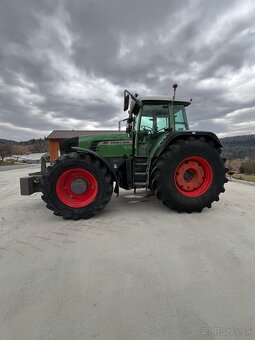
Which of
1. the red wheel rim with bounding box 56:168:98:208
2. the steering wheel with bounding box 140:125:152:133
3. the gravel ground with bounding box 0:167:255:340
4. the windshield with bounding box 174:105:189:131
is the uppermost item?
the windshield with bounding box 174:105:189:131

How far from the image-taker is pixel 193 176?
5102 mm

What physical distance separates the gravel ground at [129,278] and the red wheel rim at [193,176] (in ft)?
2.35

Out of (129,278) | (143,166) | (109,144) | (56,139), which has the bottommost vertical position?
(129,278)

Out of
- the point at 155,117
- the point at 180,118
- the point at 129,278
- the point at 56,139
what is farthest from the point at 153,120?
the point at 56,139

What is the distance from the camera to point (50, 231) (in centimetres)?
395

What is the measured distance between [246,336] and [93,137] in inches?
168

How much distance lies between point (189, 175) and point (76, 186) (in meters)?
2.22

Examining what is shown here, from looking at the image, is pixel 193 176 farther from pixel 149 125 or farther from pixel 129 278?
pixel 129 278

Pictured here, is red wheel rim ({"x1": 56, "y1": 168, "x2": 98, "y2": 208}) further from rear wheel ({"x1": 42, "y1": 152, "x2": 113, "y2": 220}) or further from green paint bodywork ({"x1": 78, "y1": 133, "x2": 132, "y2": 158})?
green paint bodywork ({"x1": 78, "y1": 133, "x2": 132, "y2": 158})

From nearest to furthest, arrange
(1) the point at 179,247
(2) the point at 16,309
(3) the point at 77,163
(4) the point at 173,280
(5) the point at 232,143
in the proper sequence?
(2) the point at 16,309 → (4) the point at 173,280 → (1) the point at 179,247 → (3) the point at 77,163 → (5) the point at 232,143

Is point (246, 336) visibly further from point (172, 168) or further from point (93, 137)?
point (93, 137)

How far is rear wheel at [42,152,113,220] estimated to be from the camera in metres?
4.57

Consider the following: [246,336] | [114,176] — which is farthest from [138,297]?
[114,176]

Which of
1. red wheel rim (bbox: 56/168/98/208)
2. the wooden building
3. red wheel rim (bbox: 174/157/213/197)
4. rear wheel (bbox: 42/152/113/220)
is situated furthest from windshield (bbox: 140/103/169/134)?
the wooden building
